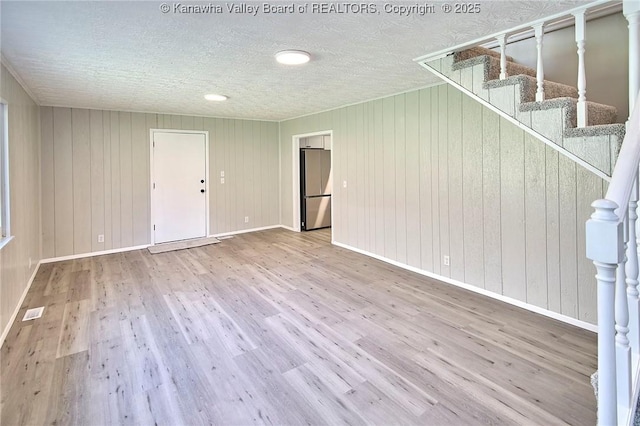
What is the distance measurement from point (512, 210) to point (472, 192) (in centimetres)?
45

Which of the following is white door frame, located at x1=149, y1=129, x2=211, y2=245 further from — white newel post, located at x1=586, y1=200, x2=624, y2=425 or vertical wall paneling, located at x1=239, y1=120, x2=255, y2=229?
white newel post, located at x1=586, y1=200, x2=624, y2=425

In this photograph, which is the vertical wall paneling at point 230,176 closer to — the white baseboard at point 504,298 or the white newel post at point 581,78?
the white baseboard at point 504,298

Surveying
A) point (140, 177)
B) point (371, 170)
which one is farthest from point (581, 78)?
point (140, 177)

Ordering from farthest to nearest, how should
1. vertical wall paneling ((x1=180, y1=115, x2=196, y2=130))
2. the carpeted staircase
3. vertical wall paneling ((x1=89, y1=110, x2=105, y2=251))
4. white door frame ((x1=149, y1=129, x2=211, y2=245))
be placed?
1. vertical wall paneling ((x1=180, y1=115, x2=196, y2=130))
2. white door frame ((x1=149, y1=129, x2=211, y2=245))
3. vertical wall paneling ((x1=89, y1=110, x2=105, y2=251))
4. the carpeted staircase

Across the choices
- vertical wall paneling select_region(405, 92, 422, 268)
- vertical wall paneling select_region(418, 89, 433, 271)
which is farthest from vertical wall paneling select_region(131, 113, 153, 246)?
vertical wall paneling select_region(418, 89, 433, 271)

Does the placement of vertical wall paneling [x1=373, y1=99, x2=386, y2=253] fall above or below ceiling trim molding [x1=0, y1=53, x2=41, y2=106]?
below

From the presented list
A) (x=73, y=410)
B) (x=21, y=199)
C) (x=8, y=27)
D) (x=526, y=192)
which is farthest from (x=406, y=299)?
(x=21, y=199)

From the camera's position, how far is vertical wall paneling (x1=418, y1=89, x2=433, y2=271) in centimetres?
399

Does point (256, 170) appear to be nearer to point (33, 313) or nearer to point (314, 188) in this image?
point (314, 188)

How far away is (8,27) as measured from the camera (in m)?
2.19

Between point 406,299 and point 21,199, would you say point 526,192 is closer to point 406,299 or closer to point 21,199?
point 406,299

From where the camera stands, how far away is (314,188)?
22.9 feet

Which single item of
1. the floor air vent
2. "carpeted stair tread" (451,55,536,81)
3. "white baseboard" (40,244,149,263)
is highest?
"carpeted stair tread" (451,55,536,81)

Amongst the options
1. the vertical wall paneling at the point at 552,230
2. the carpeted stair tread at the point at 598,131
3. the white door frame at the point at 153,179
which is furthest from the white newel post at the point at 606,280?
the white door frame at the point at 153,179
